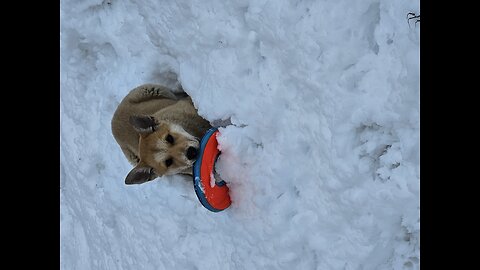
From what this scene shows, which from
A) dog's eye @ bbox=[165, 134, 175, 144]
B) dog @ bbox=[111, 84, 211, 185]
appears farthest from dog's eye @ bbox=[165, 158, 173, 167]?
dog's eye @ bbox=[165, 134, 175, 144]

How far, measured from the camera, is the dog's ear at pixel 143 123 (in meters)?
5.64

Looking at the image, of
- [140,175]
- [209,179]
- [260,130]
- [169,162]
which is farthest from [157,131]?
[260,130]

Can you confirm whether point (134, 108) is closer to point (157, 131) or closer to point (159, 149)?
point (157, 131)

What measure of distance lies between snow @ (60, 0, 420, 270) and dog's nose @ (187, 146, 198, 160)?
0.33 meters

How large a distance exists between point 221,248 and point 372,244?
5.42 feet

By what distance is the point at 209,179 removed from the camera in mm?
5180

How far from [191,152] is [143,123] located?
61 cm

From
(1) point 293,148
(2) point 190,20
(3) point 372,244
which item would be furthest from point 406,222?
(2) point 190,20

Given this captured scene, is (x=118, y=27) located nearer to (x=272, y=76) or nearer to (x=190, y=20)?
(x=190, y=20)

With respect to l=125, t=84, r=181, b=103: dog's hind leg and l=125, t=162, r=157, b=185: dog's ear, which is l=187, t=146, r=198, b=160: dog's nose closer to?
l=125, t=162, r=157, b=185: dog's ear

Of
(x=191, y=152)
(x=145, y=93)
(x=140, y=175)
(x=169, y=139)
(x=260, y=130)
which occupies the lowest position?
(x=140, y=175)

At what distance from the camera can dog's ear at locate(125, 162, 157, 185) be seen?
559 centimetres

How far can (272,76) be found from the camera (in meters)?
4.89

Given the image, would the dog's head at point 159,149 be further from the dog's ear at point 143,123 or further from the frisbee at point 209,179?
the frisbee at point 209,179
